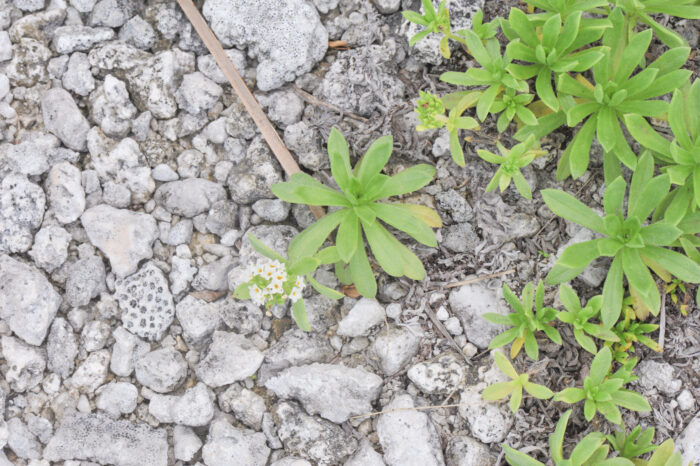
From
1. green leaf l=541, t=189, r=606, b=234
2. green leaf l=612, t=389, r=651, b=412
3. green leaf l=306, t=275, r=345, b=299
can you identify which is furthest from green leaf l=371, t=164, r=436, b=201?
green leaf l=612, t=389, r=651, b=412

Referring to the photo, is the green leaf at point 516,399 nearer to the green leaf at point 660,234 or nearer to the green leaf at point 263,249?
the green leaf at point 660,234

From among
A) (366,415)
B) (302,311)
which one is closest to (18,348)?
(302,311)

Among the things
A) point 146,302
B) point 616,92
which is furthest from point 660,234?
point 146,302

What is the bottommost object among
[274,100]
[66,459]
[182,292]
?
[66,459]

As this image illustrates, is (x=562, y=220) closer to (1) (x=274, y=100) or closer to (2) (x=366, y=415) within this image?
(2) (x=366, y=415)

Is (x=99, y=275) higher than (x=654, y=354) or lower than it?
higher

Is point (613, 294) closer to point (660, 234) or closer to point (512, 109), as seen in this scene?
point (660, 234)
